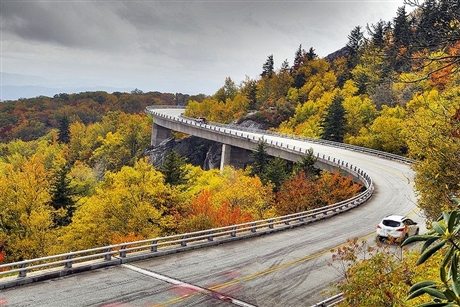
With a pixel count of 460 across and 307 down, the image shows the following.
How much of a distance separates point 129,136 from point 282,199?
85.2 metres

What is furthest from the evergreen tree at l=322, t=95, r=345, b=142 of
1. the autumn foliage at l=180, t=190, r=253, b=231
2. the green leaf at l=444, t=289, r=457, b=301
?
the green leaf at l=444, t=289, r=457, b=301

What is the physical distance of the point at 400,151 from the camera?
229 feet

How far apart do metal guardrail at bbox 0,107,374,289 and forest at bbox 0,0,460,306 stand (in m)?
4.35

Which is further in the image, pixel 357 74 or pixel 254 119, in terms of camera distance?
pixel 254 119

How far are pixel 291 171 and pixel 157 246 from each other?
46052 millimetres

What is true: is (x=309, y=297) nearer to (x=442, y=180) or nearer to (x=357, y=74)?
(x=442, y=180)

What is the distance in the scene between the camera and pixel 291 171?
A: 66438 millimetres

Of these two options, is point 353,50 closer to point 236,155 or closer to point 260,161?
point 236,155

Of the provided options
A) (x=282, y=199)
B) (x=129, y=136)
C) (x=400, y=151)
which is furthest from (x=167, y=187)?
(x=129, y=136)

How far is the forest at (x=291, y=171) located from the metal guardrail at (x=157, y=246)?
4.35 metres

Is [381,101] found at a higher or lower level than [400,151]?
higher

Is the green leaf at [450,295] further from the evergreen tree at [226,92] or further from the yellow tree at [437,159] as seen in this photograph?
the evergreen tree at [226,92]

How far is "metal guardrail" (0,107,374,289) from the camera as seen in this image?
15.8 m

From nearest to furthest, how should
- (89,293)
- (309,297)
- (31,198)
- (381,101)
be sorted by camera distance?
(89,293)
(309,297)
(31,198)
(381,101)
